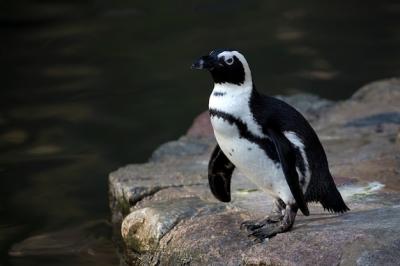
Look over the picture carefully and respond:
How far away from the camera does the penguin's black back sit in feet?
12.4

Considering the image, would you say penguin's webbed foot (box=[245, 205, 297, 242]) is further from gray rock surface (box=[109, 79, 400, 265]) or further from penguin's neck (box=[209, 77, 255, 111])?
penguin's neck (box=[209, 77, 255, 111])

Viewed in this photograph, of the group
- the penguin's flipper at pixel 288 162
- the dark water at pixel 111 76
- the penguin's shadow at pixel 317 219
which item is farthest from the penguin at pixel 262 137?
the dark water at pixel 111 76

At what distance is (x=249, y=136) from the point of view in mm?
3730

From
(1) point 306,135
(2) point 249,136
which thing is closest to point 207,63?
(2) point 249,136

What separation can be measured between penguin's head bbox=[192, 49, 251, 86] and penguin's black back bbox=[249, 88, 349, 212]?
9cm

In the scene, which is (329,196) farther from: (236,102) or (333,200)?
(236,102)

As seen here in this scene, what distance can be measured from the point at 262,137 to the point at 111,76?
184 inches

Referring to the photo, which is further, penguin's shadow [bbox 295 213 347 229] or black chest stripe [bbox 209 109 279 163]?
penguin's shadow [bbox 295 213 347 229]

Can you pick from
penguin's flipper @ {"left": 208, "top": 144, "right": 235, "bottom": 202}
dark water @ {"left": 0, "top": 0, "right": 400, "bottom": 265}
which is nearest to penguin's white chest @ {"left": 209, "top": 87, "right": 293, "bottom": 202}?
penguin's flipper @ {"left": 208, "top": 144, "right": 235, "bottom": 202}

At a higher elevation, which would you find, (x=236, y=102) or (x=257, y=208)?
(x=236, y=102)

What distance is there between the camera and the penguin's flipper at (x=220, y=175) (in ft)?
13.7

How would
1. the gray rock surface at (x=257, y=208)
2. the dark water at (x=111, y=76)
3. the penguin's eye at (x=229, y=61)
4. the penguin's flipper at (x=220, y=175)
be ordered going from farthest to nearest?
1. the dark water at (x=111, y=76)
2. the penguin's flipper at (x=220, y=175)
3. the penguin's eye at (x=229, y=61)
4. the gray rock surface at (x=257, y=208)

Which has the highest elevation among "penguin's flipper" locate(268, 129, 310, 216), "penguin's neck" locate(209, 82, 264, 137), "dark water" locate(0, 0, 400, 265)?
"penguin's neck" locate(209, 82, 264, 137)

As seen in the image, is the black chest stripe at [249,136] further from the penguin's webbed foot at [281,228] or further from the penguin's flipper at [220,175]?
the penguin's flipper at [220,175]
